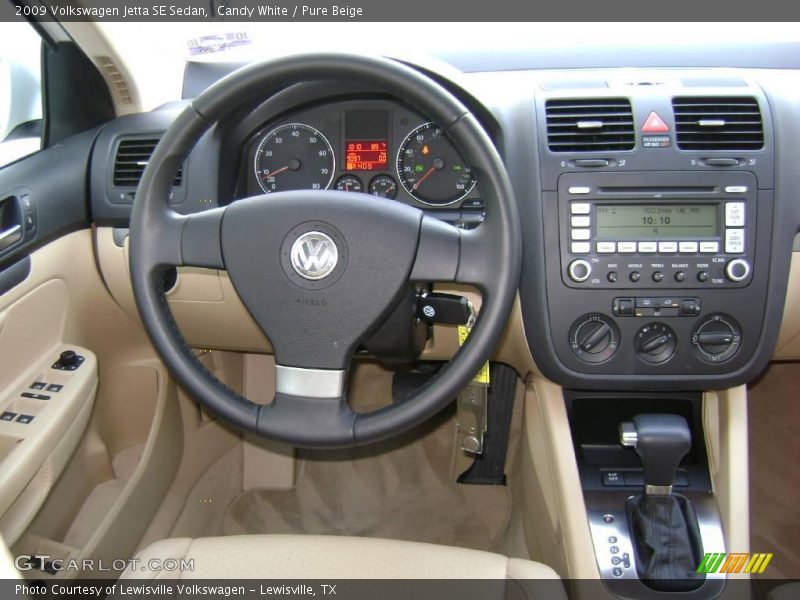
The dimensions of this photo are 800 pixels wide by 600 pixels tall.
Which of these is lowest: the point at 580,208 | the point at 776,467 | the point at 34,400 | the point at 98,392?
the point at 776,467

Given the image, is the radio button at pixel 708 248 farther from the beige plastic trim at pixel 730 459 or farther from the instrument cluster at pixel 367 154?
the instrument cluster at pixel 367 154

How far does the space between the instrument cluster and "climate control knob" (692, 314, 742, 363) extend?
20.1 inches

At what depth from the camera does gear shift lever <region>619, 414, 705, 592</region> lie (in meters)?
1.32

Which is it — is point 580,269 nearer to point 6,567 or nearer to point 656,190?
Result: point 656,190

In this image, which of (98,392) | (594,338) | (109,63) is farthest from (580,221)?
(98,392)

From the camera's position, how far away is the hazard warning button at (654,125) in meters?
1.31

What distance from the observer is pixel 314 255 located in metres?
1.09

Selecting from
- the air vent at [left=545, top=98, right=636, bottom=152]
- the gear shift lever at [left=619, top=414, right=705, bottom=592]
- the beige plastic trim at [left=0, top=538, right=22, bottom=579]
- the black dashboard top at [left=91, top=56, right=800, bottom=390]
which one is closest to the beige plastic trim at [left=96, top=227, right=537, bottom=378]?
the black dashboard top at [left=91, top=56, right=800, bottom=390]

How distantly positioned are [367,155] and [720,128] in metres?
0.70

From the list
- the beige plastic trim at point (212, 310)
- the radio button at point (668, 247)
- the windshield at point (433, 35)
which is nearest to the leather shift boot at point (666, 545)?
the beige plastic trim at point (212, 310)

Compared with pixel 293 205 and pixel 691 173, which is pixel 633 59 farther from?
pixel 293 205

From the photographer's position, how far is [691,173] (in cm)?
130

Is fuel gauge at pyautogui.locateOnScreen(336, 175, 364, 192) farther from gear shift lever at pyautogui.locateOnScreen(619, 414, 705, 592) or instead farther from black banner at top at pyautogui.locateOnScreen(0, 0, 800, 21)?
gear shift lever at pyautogui.locateOnScreen(619, 414, 705, 592)

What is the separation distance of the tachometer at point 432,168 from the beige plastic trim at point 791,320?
2.15 feet
